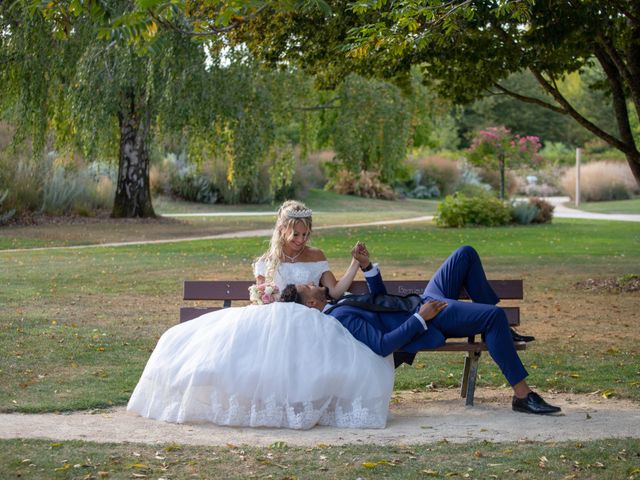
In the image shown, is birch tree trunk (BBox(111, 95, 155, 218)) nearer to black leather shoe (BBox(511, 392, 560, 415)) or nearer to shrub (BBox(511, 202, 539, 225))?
shrub (BBox(511, 202, 539, 225))

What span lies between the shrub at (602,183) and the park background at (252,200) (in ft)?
9.32

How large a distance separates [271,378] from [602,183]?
37020mm

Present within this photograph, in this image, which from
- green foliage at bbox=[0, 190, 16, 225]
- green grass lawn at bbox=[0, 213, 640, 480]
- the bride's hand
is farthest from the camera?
green foliage at bbox=[0, 190, 16, 225]

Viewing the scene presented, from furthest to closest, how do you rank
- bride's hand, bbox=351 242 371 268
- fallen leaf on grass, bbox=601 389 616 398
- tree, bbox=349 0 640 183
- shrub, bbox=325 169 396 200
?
1. shrub, bbox=325 169 396 200
2. tree, bbox=349 0 640 183
3. fallen leaf on grass, bbox=601 389 616 398
4. bride's hand, bbox=351 242 371 268

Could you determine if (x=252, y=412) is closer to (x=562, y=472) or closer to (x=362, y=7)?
(x=562, y=472)

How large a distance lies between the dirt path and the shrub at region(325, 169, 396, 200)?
33.2m

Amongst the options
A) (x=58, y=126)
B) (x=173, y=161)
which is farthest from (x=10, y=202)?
(x=173, y=161)

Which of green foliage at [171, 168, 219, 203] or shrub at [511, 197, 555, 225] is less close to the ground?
green foliage at [171, 168, 219, 203]

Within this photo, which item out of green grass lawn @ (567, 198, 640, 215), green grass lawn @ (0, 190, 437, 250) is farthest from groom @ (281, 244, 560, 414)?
green grass lawn @ (567, 198, 640, 215)

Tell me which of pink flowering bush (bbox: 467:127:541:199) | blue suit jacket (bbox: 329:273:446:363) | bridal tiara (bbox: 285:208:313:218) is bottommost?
blue suit jacket (bbox: 329:273:446:363)

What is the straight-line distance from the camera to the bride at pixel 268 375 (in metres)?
6.60

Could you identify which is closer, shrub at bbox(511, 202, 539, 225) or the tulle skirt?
the tulle skirt

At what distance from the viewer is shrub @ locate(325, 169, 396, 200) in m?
40.4

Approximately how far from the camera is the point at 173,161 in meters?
36.4
